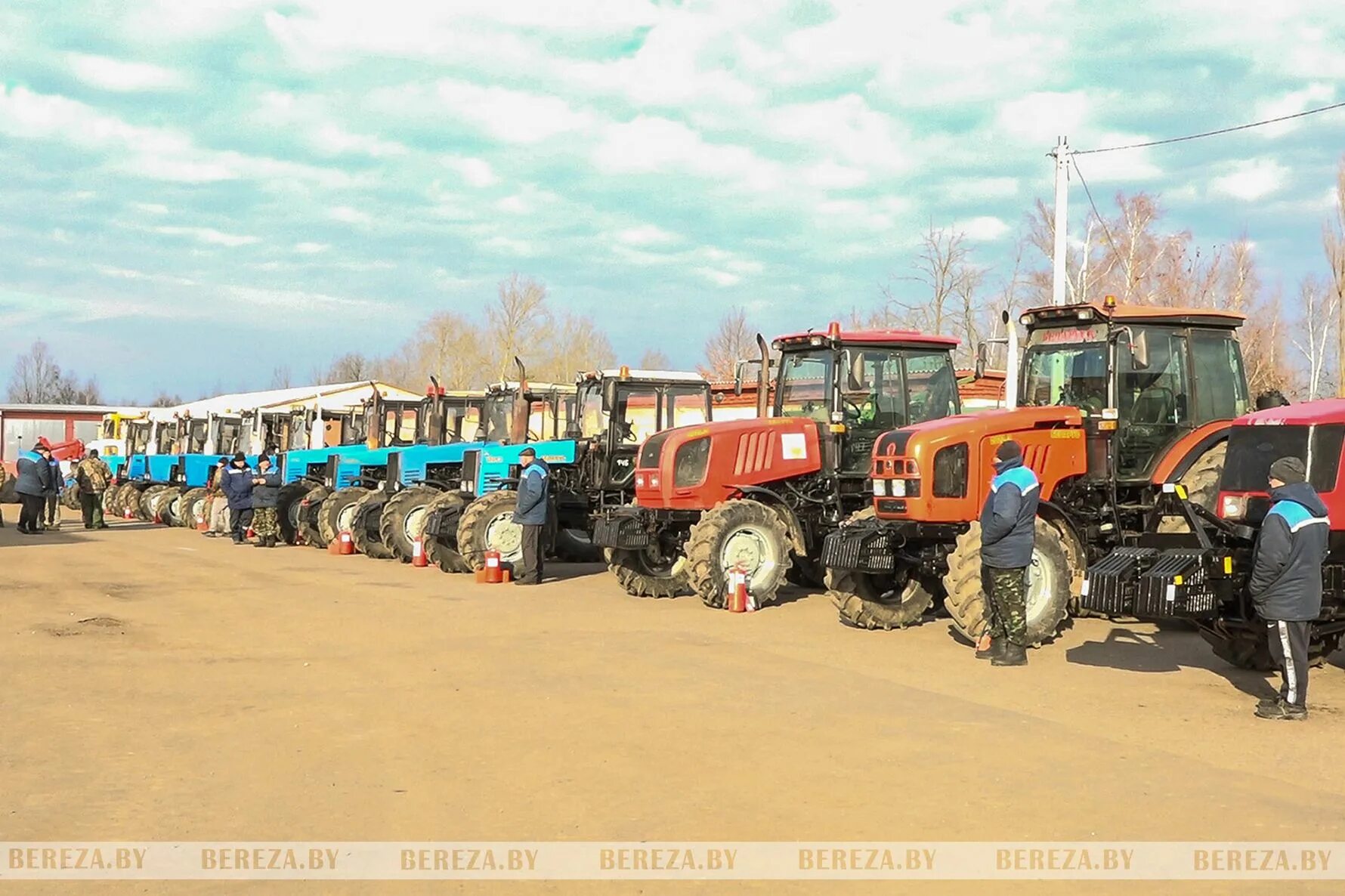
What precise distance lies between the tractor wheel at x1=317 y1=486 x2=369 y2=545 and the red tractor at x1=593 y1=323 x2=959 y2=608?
8.35 meters

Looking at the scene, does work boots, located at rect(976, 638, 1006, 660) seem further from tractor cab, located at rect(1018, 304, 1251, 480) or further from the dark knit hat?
the dark knit hat

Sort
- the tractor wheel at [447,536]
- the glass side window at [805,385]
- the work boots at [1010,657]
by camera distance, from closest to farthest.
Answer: the work boots at [1010,657] < the glass side window at [805,385] < the tractor wheel at [447,536]

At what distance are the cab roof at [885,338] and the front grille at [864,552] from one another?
9.09 feet

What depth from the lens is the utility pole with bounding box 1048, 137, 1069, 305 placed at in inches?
834

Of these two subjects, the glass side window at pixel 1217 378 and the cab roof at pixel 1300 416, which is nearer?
the cab roof at pixel 1300 416

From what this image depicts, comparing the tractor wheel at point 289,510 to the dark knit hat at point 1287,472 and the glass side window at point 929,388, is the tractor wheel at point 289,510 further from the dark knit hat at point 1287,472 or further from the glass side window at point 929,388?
the dark knit hat at point 1287,472

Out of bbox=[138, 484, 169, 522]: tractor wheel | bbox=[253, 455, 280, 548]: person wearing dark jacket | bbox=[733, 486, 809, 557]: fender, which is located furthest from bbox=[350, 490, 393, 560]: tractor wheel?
bbox=[138, 484, 169, 522]: tractor wheel

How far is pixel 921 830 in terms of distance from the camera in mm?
5625

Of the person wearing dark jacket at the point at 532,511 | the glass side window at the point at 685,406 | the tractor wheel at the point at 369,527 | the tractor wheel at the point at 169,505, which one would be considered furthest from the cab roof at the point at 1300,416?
the tractor wheel at the point at 169,505

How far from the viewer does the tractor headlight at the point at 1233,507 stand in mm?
9031

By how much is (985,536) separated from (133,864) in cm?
642

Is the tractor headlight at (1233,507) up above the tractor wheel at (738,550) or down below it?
above

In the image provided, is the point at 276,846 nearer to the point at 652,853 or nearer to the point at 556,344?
the point at 652,853

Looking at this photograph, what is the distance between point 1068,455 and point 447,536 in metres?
8.73
